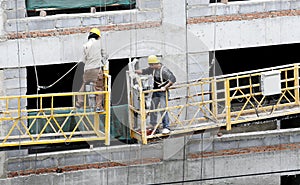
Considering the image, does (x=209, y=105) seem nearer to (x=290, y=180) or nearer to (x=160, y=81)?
(x=160, y=81)

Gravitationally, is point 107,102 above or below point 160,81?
below

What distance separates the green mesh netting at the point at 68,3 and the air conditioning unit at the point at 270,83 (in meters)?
3.25

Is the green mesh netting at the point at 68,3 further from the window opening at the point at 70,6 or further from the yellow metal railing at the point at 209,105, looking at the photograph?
the yellow metal railing at the point at 209,105

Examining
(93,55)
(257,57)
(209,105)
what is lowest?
(209,105)

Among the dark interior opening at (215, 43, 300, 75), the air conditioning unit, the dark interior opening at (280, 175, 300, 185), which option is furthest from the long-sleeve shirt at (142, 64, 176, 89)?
the dark interior opening at (280, 175, 300, 185)

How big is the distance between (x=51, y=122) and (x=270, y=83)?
15.4 feet

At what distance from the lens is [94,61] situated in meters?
21.2

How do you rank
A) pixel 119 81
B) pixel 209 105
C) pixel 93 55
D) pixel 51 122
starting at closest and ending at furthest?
1. pixel 93 55
2. pixel 51 122
3. pixel 119 81
4. pixel 209 105

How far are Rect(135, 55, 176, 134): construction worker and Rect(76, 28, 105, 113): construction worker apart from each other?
86cm

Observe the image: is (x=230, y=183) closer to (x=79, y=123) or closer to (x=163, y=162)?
(x=163, y=162)

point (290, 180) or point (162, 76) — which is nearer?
point (162, 76)

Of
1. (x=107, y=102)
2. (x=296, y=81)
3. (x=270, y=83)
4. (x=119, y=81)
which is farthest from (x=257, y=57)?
(x=107, y=102)

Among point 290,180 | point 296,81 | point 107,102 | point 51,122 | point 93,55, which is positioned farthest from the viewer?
point 290,180

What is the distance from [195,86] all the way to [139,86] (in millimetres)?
2376
